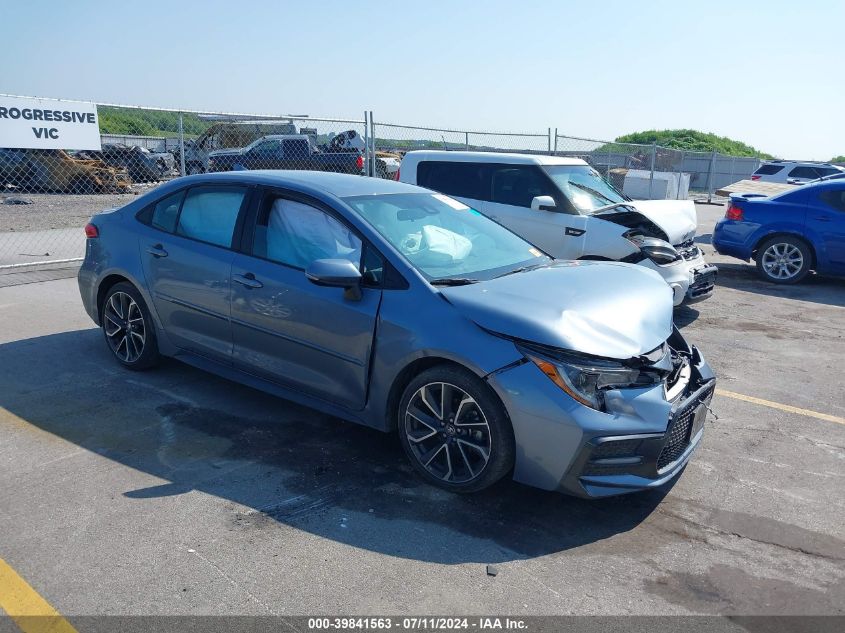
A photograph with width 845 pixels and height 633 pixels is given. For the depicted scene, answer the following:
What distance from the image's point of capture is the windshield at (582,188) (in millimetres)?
8320

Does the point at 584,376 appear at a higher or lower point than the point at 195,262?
lower

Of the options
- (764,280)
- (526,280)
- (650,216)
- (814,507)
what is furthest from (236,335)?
(764,280)

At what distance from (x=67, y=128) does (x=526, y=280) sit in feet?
25.5

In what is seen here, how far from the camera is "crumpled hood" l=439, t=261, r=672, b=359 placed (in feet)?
11.8

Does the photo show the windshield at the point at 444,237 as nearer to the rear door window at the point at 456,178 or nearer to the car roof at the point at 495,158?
the car roof at the point at 495,158

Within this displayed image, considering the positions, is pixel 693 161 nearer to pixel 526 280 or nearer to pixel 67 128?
pixel 67 128

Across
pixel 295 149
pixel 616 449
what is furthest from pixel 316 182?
pixel 295 149

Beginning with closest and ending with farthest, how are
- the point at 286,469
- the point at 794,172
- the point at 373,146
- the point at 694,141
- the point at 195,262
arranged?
the point at 286,469 → the point at 195,262 → the point at 373,146 → the point at 794,172 → the point at 694,141

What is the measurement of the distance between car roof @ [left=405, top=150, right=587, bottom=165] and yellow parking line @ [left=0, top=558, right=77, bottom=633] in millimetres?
6868

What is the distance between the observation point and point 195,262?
498 centimetres

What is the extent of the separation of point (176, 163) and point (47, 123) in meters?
14.9

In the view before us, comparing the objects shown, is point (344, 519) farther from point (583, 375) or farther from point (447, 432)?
point (583, 375)

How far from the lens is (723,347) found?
23.3 ft

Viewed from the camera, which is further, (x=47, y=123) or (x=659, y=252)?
(x=47, y=123)
